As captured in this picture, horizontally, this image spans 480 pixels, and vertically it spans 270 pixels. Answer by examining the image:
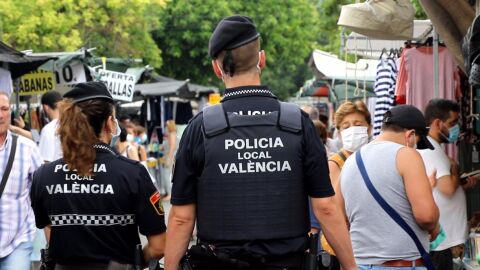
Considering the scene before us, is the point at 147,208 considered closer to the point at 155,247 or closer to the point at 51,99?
the point at 155,247

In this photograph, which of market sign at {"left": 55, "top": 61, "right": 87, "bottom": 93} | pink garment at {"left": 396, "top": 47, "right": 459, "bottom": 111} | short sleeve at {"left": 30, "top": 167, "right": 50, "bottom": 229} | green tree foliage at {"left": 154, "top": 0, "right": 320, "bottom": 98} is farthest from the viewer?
green tree foliage at {"left": 154, "top": 0, "right": 320, "bottom": 98}

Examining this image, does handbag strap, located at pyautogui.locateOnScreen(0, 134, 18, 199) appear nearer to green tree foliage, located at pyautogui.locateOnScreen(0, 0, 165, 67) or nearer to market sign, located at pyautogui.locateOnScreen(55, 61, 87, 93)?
market sign, located at pyautogui.locateOnScreen(55, 61, 87, 93)

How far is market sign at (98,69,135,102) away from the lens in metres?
17.6

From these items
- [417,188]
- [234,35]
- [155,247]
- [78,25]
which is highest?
[234,35]

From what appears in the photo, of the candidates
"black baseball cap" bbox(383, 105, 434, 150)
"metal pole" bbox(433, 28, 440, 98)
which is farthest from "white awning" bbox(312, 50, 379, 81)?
"black baseball cap" bbox(383, 105, 434, 150)

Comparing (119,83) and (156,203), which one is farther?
(119,83)

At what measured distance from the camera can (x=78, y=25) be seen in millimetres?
30906

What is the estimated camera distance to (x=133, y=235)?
5.49 meters

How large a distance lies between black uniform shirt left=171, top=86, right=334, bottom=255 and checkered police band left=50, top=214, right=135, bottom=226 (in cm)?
56

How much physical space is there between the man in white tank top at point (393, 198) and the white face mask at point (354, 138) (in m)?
1.48

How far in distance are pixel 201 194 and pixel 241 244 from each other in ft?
1.00

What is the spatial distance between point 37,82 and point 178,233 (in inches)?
439

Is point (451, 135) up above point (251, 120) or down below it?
below

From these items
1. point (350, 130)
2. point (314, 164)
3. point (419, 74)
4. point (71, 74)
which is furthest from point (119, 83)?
Result: point (314, 164)
